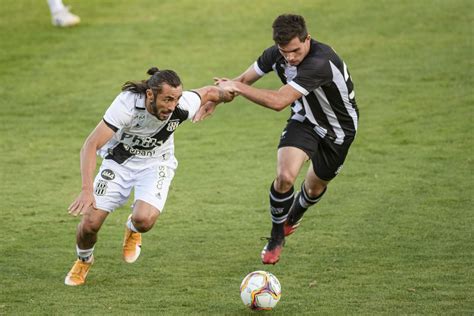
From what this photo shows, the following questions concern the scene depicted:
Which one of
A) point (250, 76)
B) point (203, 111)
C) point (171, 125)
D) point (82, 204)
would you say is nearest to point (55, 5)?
point (250, 76)

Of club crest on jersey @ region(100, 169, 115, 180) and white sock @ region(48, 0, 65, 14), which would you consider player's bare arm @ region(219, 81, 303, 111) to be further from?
white sock @ region(48, 0, 65, 14)

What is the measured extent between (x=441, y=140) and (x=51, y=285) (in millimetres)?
8049

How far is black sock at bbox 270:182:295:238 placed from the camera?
30.1 feet

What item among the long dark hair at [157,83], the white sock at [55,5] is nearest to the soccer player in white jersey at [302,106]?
the long dark hair at [157,83]

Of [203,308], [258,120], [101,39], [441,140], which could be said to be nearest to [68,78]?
[101,39]

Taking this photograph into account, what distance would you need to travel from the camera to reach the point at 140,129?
28.3 feet

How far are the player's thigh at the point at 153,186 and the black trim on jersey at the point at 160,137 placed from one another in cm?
24

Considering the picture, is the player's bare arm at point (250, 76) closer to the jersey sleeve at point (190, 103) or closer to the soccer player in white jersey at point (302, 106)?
the soccer player in white jersey at point (302, 106)

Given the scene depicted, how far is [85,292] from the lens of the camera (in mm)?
8711

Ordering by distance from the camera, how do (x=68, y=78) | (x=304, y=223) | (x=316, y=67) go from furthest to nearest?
(x=68, y=78) < (x=304, y=223) < (x=316, y=67)

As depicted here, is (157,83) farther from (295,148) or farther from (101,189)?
(295,148)

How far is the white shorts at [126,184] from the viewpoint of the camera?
8898 mm

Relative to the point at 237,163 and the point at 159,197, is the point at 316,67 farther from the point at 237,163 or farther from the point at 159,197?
the point at 237,163

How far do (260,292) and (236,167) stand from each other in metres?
5.92
